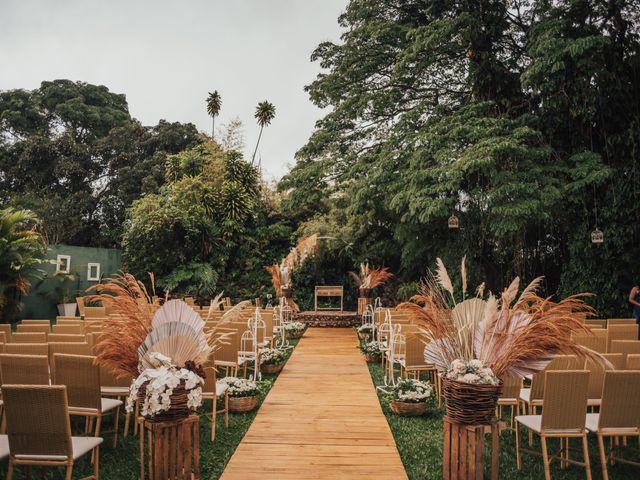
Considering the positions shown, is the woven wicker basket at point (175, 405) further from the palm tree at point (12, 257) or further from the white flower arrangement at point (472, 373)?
the palm tree at point (12, 257)

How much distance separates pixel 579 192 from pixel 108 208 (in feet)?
68.4

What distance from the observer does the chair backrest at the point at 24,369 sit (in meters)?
3.70

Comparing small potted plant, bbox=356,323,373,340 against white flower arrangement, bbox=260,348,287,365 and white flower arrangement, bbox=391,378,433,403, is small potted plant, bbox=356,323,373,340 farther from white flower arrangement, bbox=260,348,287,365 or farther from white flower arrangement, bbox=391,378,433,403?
white flower arrangement, bbox=391,378,433,403

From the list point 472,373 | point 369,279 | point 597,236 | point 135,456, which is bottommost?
point 135,456

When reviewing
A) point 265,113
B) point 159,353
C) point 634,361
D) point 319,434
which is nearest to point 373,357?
point 319,434

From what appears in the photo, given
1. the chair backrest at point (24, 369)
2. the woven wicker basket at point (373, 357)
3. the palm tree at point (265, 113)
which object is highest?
the palm tree at point (265, 113)

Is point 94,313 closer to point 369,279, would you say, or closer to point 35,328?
point 35,328

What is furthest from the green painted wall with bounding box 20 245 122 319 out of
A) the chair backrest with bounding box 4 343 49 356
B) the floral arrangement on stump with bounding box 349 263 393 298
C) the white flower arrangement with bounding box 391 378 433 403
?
the white flower arrangement with bounding box 391 378 433 403

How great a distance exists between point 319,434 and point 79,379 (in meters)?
2.10

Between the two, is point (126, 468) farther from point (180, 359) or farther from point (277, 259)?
point (277, 259)

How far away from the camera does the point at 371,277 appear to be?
14414 mm

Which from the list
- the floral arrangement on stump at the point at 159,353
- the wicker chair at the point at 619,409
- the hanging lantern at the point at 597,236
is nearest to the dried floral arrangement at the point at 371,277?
the hanging lantern at the point at 597,236

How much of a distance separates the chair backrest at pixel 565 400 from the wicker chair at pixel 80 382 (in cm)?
329

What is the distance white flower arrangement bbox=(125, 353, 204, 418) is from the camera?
Result: 2615 millimetres
